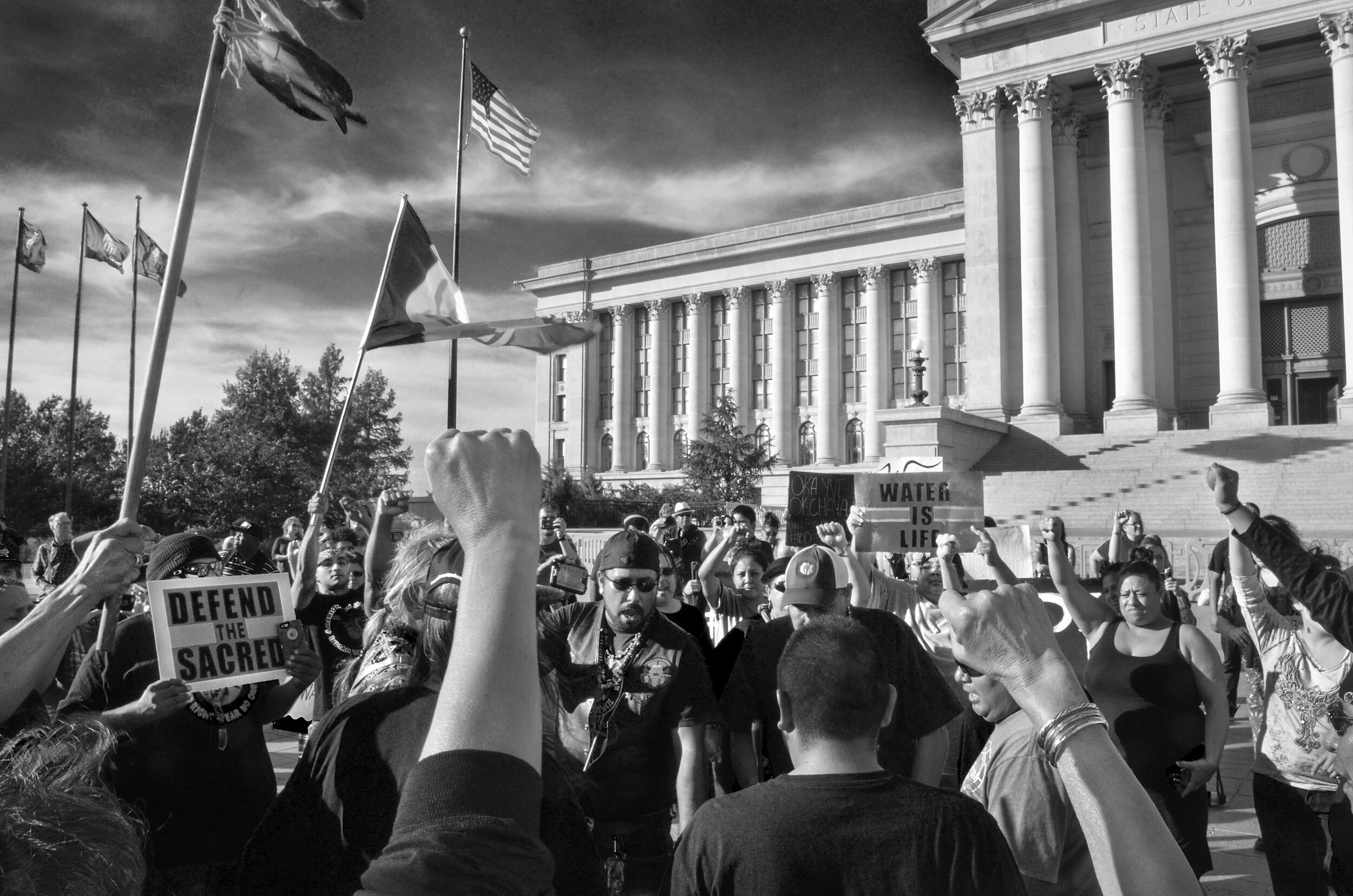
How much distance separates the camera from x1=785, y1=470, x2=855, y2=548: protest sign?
1288 centimetres

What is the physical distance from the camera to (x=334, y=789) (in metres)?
1.89

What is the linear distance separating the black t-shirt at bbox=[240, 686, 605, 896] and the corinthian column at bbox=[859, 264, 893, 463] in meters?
56.9

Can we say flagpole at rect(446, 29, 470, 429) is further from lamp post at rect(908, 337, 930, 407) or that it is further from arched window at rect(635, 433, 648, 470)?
arched window at rect(635, 433, 648, 470)

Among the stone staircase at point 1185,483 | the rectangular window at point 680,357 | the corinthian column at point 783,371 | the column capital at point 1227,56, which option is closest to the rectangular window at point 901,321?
the corinthian column at point 783,371

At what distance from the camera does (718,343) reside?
65.4 metres

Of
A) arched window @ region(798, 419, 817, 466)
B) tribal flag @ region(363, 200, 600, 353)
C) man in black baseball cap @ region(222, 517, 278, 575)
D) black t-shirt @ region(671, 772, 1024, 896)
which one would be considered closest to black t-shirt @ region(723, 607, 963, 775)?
black t-shirt @ region(671, 772, 1024, 896)

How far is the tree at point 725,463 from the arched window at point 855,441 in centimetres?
1312

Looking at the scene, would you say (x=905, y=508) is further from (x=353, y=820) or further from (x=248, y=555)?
(x=353, y=820)

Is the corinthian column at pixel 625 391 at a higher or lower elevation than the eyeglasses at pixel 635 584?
higher

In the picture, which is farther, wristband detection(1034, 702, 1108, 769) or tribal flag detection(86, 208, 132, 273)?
tribal flag detection(86, 208, 132, 273)

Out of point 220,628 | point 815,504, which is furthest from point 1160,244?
point 220,628

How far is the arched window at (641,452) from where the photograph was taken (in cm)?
6769

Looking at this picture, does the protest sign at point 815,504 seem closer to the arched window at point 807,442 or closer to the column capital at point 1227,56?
the column capital at point 1227,56

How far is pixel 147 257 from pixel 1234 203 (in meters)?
29.9
